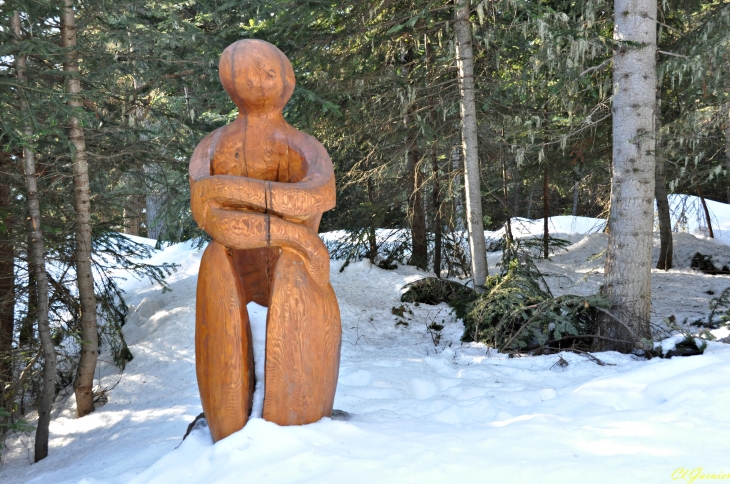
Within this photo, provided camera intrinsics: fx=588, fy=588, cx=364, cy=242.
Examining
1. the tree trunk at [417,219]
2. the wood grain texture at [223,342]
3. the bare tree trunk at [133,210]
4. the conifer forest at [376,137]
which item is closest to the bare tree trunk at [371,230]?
the conifer forest at [376,137]

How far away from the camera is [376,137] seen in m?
10.1

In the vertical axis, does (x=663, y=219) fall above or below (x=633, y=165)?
below

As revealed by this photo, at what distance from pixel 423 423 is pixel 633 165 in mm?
3896

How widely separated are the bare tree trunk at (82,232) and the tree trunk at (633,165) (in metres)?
5.78

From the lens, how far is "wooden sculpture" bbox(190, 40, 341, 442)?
3.57 meters

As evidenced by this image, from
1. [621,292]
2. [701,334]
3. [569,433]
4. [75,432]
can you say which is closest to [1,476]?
[75,432]

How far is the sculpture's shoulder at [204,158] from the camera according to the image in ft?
12.5

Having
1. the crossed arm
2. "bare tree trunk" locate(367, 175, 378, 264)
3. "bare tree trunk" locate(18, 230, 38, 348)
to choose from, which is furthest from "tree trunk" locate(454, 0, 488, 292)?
"bare tree trunk" locate(18, 230, 38, 348)

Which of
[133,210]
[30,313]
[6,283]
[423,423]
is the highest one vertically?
[133,210]

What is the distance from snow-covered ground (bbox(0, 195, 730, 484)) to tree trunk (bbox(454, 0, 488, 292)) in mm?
1311

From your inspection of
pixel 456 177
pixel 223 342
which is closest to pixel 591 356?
pixel 223 342

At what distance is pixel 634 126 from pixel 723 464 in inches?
164

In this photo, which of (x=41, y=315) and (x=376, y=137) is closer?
(x=41, y=315)

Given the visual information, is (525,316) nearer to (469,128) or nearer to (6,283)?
(469,128)
